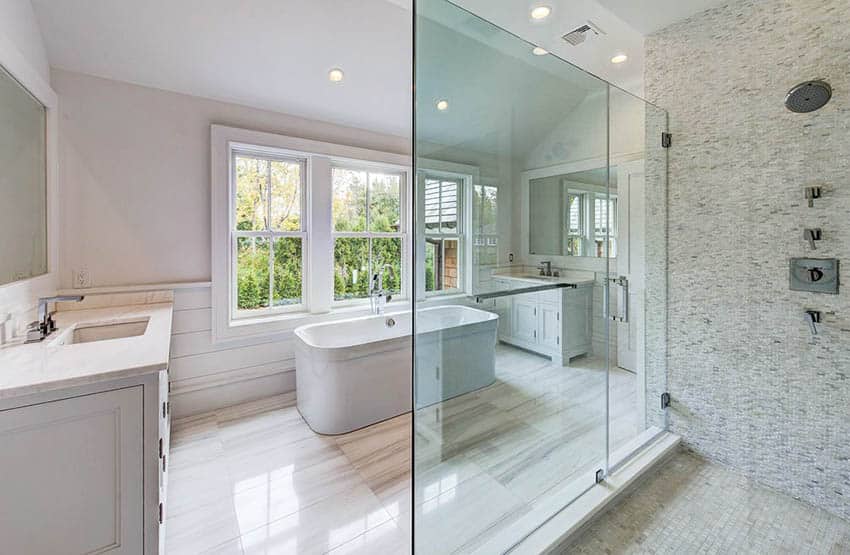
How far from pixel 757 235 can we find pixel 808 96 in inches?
26.2

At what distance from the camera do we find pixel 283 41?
2.52 meters

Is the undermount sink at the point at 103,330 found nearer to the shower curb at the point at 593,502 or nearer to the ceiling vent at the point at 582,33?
the shower curb at the point at 593,502

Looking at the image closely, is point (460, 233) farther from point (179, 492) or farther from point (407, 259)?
point (407, 259)

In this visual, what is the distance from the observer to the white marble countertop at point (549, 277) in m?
1.80

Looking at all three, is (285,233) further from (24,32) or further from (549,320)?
(549,320)

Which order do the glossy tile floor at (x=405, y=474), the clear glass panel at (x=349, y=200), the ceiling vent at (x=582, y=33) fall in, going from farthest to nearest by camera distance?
the clear glass panel at (x=349, y=200) < the ceiling vent at (x=582, y=33) < the glossy tile floor at (x=405, y=474)

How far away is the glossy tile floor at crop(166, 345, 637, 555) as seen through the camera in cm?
152

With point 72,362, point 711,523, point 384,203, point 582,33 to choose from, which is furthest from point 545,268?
point 384,203

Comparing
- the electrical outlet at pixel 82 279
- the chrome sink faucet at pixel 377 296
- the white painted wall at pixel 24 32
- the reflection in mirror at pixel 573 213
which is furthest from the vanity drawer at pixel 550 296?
the electrical outlet at pixel 82 279

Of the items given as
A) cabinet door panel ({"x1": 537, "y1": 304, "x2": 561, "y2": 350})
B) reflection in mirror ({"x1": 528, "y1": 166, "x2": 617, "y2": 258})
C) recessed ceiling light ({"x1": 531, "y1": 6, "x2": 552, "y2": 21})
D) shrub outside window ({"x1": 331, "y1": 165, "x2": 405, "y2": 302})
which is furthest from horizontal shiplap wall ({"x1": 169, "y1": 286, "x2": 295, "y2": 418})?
recessed ceiling light ({"x1": 531, "y1": 6, "x2": 552, "y2": 21})

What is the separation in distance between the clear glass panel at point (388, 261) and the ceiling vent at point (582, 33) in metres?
2.27

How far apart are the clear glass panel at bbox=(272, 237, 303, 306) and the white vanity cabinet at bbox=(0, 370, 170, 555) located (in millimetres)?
2010

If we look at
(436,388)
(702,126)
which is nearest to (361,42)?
(702,126)

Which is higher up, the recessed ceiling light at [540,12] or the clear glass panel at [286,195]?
the recessed ceiling light at [540,12]
